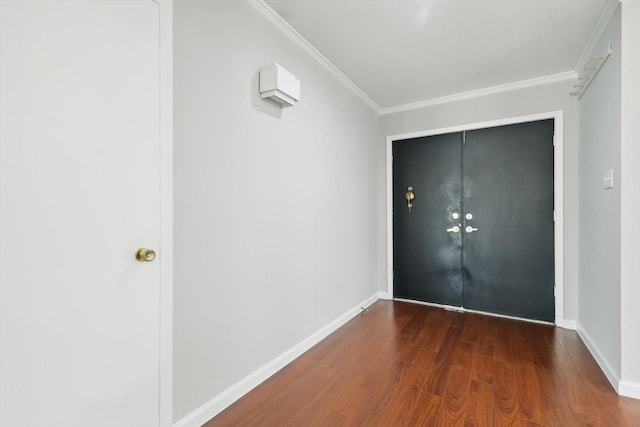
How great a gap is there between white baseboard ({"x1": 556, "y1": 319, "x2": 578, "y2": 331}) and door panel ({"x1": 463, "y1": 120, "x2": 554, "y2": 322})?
94 mm

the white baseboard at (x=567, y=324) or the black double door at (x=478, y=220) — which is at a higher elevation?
the black double door at (x=478, y=220)

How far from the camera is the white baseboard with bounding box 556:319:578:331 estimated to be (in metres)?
3.06

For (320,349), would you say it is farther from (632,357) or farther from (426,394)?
(632,357)

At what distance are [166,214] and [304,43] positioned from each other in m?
1.89

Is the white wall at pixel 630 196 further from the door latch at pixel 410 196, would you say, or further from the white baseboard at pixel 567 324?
the door latch at pixel 410 196

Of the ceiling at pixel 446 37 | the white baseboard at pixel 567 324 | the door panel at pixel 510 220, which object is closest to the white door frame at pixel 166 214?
the ceiling at pixel 446 37

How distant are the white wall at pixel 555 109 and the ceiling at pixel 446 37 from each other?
0.18 m

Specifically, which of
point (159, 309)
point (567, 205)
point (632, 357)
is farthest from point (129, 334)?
point (567, 205)

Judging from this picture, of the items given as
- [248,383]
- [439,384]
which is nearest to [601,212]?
[439,384]

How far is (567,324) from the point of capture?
3.10 meters

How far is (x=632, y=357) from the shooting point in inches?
75.0

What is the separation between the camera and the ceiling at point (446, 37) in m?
2.14

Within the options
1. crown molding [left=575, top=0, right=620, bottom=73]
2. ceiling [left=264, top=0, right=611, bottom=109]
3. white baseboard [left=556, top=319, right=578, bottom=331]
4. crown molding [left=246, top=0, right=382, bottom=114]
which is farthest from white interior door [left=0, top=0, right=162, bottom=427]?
white baseboard [left=556, top=319, right=578, bottom=331]

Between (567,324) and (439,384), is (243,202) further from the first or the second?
(567,324)
